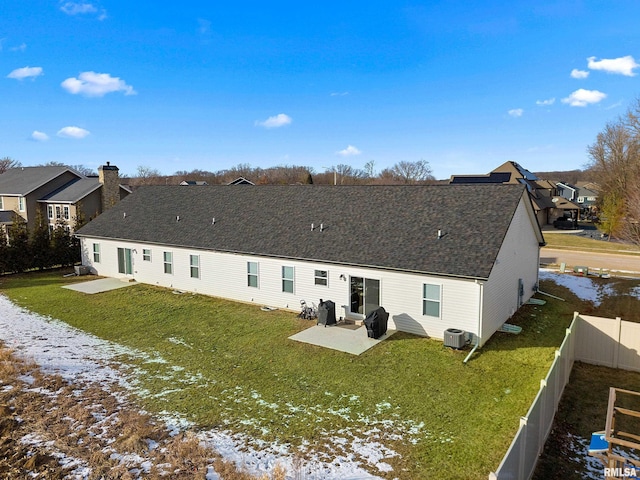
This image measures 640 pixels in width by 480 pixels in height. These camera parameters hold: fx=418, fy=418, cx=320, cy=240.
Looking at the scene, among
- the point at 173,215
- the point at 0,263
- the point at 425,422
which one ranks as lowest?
the point at 425,422

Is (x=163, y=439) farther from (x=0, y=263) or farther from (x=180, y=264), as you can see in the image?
(x=0, y=263)

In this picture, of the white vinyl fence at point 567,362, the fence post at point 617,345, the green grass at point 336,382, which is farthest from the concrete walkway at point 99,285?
the fence post at point 617,345

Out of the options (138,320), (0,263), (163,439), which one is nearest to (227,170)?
(0,263)

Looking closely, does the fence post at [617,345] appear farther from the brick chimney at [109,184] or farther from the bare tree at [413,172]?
the bare tree at [413,172]

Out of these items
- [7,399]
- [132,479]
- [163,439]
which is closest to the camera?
[132,479]

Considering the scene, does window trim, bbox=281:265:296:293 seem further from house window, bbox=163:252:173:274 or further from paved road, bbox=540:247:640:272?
paved road, bbox=540:247:640:272

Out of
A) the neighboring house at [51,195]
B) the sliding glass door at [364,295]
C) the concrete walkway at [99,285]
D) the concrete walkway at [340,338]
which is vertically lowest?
the concrete walkway at [340,338]

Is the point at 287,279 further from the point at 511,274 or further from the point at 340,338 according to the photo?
the point at 511,274
